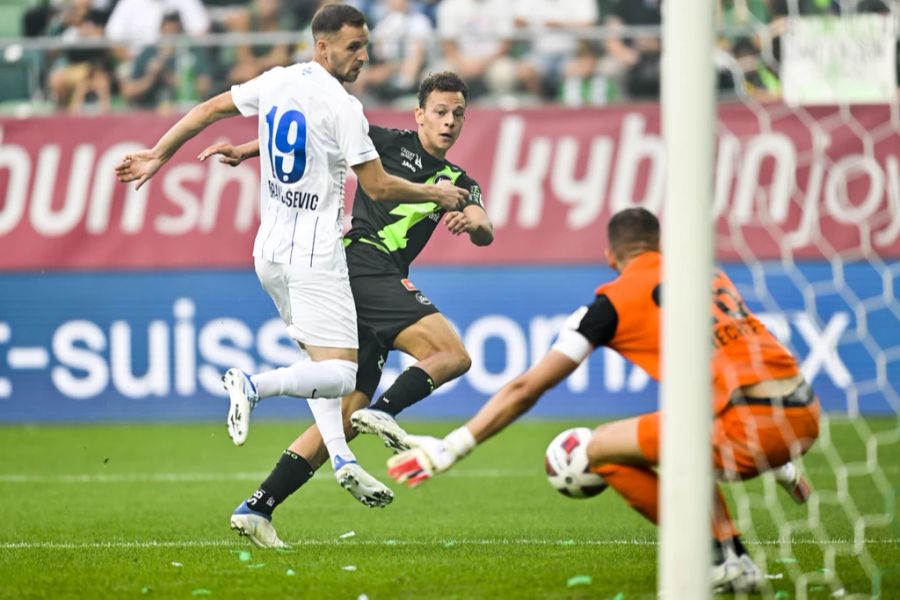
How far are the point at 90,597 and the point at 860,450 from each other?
269 inches

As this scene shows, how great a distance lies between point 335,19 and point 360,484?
6.96 feet

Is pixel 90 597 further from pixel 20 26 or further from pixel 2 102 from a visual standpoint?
pixel 20 26

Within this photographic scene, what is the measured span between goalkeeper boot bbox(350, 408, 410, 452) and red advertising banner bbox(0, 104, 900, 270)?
6.65 meters

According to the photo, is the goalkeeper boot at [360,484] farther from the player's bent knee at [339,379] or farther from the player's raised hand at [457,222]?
the player's raised hand at [457,222]

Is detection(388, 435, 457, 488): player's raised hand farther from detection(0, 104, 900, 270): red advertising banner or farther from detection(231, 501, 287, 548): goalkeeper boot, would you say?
detection(0, 104, 900, 270): red advertising banner

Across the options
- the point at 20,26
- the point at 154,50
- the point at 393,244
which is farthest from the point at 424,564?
the point at 20,26

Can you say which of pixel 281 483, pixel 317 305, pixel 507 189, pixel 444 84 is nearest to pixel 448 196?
pixel 317 305

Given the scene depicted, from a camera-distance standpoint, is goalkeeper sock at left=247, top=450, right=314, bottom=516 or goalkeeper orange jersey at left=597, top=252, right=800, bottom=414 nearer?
goalkeeper orange jersey at left=597, top=252, right=800, bottom=414

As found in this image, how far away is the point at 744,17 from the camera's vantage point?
12133 millimetres

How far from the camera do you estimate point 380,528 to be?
790 cm

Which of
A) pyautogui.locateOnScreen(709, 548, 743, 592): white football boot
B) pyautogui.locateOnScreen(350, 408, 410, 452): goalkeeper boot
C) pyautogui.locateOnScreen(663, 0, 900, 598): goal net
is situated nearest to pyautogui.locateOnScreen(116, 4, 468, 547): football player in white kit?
pyautogui.locateOnScreen(350, 408, 410, 452): goalkeeper boot

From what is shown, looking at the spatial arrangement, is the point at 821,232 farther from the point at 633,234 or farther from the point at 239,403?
the point at 239,403

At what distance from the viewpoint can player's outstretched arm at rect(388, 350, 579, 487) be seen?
198 inches

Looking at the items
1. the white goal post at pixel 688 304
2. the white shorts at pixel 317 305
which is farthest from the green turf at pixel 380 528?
the white goal post at pixel 688 304
